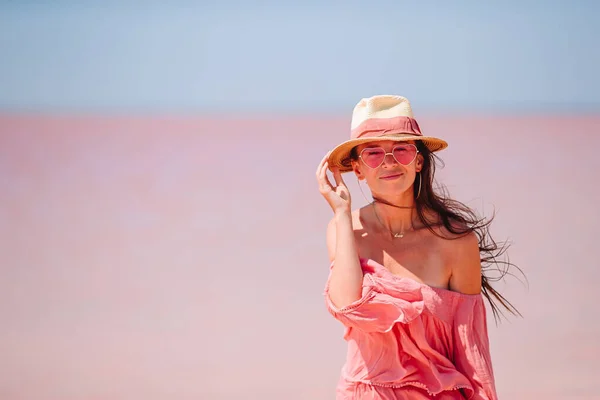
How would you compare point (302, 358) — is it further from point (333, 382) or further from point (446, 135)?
point (446, 135)

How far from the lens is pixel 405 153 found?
2861mm

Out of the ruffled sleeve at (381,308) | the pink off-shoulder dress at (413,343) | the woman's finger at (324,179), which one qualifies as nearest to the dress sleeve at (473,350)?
the pink off-shoulder dress at (413,343)

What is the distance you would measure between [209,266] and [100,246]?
108 cm

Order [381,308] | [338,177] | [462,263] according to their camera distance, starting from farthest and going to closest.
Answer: [338,177] → [462,263] → [381,308]

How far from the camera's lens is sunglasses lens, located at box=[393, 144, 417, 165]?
9.38 feet

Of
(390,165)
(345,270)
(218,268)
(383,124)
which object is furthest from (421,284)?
(218,268)

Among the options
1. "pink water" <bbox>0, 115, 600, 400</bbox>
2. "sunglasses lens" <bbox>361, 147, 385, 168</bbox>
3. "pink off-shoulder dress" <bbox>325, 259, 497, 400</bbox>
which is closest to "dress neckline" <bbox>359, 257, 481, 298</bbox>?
"pink off-shoulder dress" <bbox>325, 259, 497, 400</bbox>

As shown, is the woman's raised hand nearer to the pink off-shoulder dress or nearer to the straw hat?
the straw hat

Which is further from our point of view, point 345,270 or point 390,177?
point 390,177

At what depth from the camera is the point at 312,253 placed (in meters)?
7.43

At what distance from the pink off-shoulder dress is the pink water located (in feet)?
7.95

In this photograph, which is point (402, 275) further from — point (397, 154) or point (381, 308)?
point (397, 154)

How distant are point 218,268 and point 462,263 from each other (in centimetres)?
451

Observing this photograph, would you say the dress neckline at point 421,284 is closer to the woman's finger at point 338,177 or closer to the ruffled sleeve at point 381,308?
the ruffled sleeve at point 381,308
